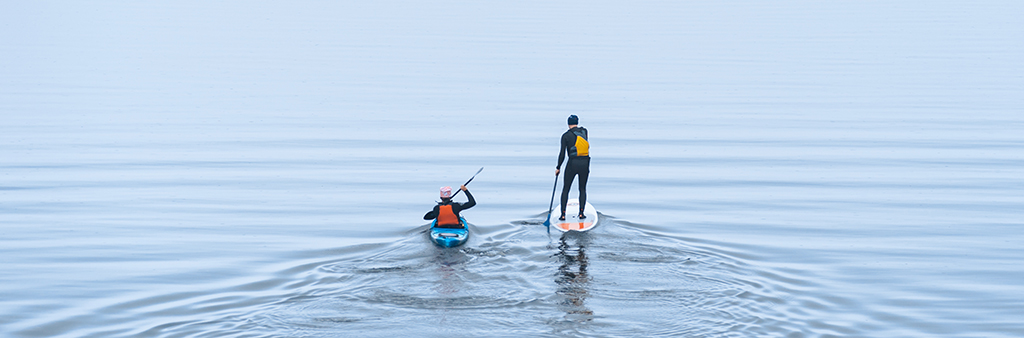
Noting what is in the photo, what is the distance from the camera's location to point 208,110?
1554 inches

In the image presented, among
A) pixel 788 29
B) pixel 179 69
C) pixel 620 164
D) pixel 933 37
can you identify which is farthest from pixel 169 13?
pixel 620 164

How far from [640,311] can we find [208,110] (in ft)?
94.6

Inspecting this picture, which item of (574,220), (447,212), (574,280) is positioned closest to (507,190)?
(574,220)

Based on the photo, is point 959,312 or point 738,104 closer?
point 959,312

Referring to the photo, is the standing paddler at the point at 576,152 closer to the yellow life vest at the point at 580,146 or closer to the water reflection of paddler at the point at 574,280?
the yellow life vest at the point at 580,146

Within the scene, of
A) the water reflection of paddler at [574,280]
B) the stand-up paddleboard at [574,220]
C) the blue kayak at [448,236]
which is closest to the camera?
the water reflection of paddler at [574,280]

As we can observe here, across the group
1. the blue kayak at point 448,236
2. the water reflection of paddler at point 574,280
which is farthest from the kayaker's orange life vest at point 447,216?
the water reflection of paddler at point 574,280

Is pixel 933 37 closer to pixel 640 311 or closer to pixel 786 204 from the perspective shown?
pixel 786 204

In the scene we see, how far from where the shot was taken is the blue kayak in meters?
18.5

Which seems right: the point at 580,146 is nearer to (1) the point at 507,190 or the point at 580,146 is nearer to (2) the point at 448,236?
(2) the point at 448,236

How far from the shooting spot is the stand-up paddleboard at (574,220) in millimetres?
20306

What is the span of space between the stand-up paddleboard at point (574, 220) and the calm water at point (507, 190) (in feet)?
1.44

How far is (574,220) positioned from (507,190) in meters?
5.40

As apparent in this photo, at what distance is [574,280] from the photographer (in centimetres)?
1630
